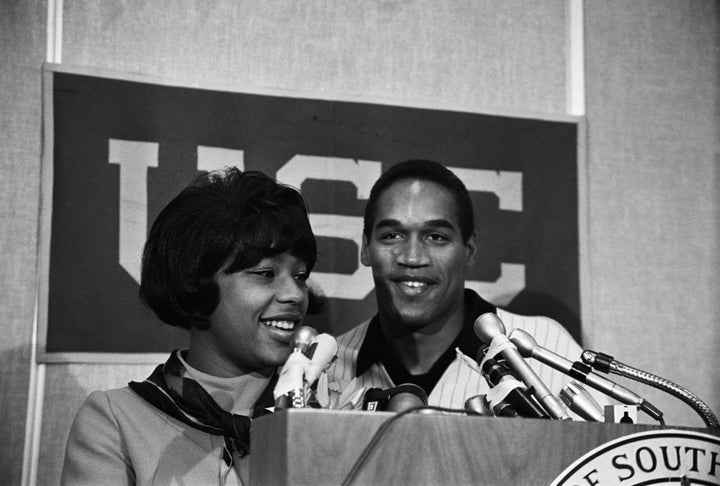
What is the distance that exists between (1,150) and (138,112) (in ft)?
1.46

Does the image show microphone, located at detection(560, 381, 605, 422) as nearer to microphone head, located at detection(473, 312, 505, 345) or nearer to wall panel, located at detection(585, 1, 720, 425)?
microphone head, located at detection(473, 312, 505, 345)

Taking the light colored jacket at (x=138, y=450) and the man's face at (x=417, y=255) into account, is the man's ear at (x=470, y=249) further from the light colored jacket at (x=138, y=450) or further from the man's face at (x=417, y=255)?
the light colored jacket at (x=138, y=450)

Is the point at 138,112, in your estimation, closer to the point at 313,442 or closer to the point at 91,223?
the point at 91,223

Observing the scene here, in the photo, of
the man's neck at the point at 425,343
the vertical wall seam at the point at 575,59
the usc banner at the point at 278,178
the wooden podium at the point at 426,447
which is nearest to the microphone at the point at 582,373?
the wooden podium at the point at 426,447

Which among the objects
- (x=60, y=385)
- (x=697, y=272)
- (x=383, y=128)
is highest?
(x=383, y=128)

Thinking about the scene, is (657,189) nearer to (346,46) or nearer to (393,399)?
(346,46)

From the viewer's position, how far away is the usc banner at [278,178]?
2.95 m

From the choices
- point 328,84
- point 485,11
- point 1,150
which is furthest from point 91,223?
point 485,11

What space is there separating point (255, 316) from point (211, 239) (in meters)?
0.21

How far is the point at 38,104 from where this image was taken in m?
2.98

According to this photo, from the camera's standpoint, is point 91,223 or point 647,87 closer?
point 91,223

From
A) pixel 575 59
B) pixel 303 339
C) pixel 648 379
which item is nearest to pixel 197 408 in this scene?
pixel 303 339

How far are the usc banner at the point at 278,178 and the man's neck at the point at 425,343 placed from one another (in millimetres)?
417

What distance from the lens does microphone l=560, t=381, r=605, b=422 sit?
1.58m
